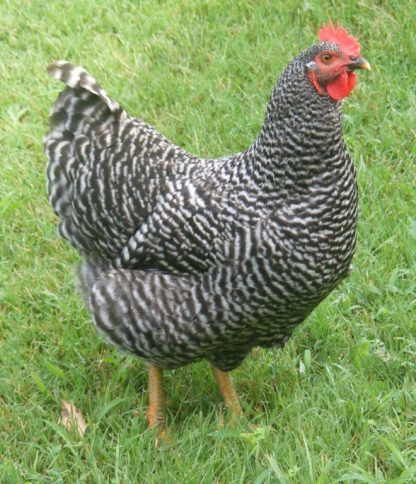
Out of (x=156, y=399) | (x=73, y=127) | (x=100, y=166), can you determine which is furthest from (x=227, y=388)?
(x=73, y=127)

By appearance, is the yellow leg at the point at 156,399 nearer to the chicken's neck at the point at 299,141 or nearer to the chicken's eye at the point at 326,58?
the chicken's neck at the point at 299,141

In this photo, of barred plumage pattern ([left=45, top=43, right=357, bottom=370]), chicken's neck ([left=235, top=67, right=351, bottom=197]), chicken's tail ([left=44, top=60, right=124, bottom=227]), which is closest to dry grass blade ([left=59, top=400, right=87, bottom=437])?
barred plumage pattern ([left=45, top=43, right=357, bottom=370])

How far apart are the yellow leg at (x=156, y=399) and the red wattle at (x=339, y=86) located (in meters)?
1.50

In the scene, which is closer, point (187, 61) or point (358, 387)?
point (358, 387)

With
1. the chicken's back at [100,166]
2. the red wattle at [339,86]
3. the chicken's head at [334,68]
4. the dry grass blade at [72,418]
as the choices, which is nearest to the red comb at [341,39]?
the chicken's head at [334,68]

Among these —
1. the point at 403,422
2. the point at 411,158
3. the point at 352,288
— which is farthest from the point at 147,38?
the point at 403,422

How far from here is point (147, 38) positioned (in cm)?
623

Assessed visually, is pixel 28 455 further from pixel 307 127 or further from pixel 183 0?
pixel 183 0

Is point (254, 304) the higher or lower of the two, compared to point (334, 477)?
higher

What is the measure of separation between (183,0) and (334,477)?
419 cm

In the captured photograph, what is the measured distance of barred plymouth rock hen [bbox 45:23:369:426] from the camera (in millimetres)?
3281

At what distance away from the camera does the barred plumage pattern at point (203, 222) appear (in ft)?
10.8

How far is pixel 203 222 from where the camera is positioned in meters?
3.43

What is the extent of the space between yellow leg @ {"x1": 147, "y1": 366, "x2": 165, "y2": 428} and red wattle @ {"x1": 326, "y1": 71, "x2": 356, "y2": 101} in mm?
1503
